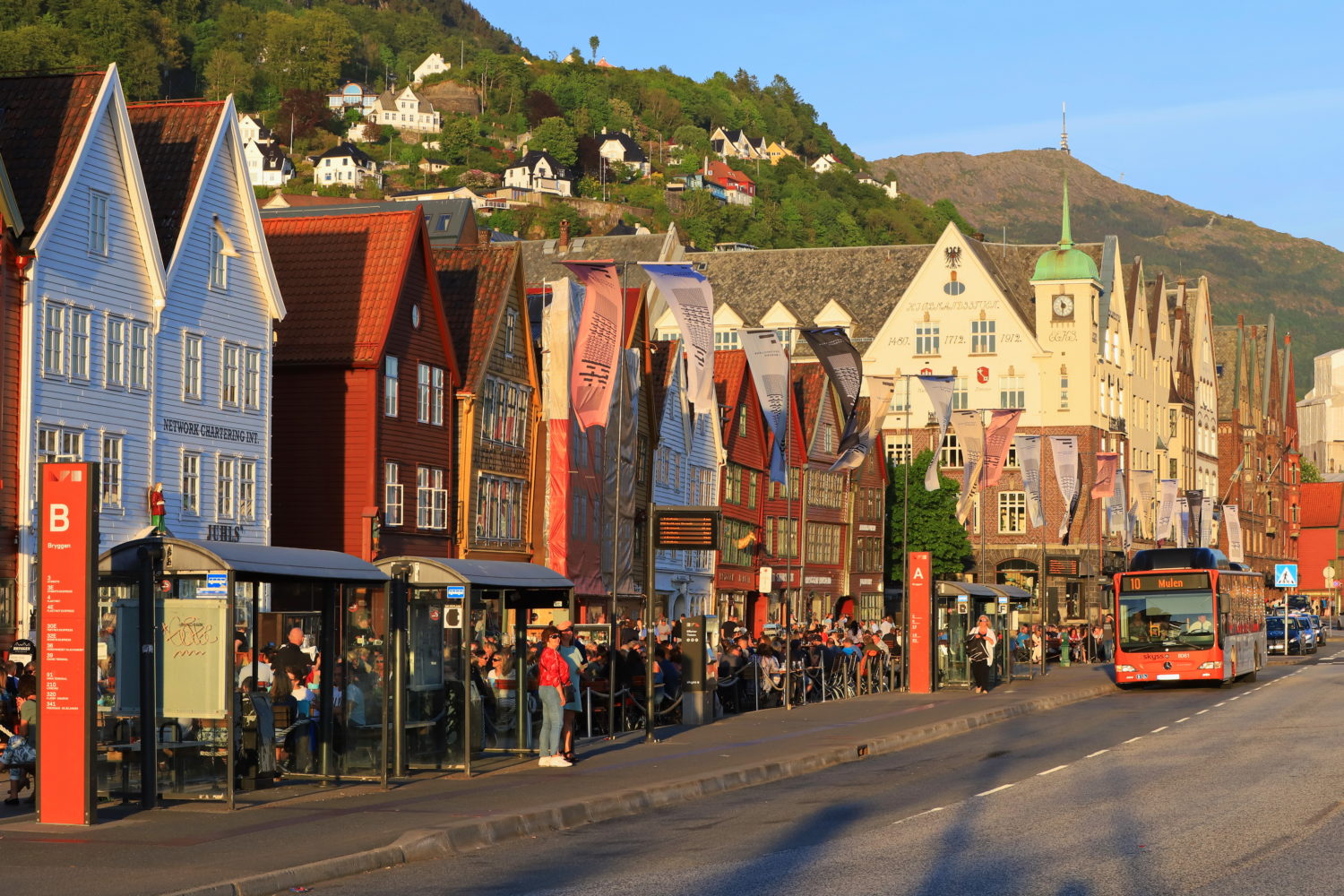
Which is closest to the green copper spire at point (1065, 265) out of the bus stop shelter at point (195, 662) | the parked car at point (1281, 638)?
the parked car at point (1281, 638)

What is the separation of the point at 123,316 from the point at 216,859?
81.6 ft

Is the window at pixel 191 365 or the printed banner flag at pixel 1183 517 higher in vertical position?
the window at pixel 191 365

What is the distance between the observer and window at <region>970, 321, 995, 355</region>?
9206 centimetres

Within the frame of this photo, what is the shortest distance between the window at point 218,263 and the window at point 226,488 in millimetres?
3904

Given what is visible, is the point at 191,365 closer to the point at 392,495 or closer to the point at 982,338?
the point at 392,495

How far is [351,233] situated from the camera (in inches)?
1832

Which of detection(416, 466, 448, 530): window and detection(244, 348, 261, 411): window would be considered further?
detection(416, 466, 448, 530): window

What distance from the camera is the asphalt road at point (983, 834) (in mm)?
13969

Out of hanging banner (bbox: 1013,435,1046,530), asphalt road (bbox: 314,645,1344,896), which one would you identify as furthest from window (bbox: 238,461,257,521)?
hanging banner (bbox: 1013,435,1046,530)

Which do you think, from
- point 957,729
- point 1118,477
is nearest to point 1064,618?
point 1118,477

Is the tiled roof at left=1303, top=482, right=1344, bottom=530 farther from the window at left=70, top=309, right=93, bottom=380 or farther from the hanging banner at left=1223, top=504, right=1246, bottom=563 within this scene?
the window at left=70, top=309, right=93, bottom=380

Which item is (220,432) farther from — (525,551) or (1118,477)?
(1118,477)

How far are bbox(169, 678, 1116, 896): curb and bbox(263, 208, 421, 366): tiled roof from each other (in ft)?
64.5

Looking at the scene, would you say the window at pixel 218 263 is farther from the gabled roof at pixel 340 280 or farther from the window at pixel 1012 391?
the window at pixel 1012 391
